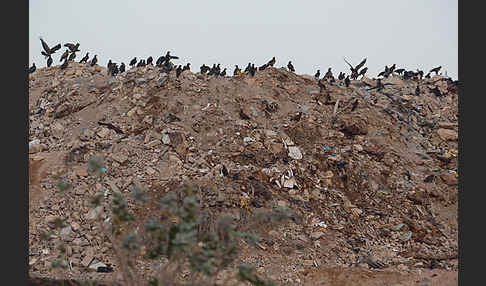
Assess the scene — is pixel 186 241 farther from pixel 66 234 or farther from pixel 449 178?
pixel 449 178

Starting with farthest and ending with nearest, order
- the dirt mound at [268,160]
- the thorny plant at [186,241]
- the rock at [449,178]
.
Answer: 1. the rock at [449,178]
2. the dirt mound at [268,160]
3. the thorny plant at [186,241]

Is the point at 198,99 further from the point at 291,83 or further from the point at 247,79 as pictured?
the point at 291,83

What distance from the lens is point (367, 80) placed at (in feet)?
50.4

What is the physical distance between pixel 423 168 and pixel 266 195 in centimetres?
467

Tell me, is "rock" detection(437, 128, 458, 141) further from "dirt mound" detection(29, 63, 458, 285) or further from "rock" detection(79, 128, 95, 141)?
"rock" detection(79, 128, 95, 141)

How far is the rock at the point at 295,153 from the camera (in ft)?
32.1

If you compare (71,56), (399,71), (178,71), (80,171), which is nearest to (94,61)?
(71,56)

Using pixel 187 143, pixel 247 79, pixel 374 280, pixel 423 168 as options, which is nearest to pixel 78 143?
pixel 187 143

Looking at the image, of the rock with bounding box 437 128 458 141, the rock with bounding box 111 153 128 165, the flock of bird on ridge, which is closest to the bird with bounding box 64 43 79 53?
the flock of bird on ridge

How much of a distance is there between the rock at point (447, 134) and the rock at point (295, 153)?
512 cm

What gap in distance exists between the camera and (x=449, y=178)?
399 inches

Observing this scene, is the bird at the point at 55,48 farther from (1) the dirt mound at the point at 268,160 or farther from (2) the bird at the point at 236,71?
(2) the bird at the point at 236,71

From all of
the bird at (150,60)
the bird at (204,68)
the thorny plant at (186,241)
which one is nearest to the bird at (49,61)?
the bird at (150,60)

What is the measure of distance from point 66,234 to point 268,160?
180 inches
